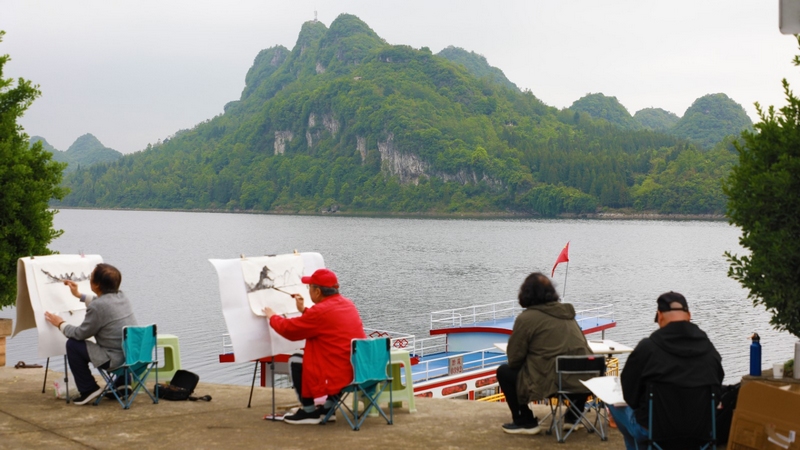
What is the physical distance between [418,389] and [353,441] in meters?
12.3

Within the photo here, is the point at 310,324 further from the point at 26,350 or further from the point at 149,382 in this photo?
the point at 26,350

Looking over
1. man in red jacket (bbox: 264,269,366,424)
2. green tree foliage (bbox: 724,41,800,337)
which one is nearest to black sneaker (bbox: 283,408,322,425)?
man in red jacket (bbox: 264,269,366,424)

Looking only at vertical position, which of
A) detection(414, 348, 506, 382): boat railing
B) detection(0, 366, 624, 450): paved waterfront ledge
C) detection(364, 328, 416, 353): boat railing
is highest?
detection(0, 366, 624, 450): paved waterfront ledge

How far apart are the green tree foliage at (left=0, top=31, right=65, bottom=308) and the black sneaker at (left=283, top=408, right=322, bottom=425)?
4.98 meters

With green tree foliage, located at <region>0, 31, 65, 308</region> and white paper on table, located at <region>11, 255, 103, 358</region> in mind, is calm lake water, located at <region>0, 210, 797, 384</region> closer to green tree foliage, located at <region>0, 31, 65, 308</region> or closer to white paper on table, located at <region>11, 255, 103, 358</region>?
green tree foliage, located at <region>0, 31, 65, 308</region>

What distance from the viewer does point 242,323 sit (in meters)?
7.62

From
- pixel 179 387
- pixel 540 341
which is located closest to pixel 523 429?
pixel 540 341

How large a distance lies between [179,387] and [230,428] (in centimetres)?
167

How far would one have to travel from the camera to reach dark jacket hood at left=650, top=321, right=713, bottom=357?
18.0ft

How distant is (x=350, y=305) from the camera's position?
747cm

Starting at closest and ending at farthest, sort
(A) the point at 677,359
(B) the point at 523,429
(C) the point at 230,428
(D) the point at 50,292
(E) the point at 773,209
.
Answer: (A) the point at 677,359 < (B) the point at 523,429 < (C) the point at 230,428 < (E) the point at 773,209 < (D) the point at 50,292

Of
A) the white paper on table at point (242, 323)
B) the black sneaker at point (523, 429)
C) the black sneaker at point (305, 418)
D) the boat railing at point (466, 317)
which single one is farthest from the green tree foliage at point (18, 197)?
the boat railing at point (466, 317)

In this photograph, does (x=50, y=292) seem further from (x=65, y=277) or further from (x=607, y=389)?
(x=607, y=389)

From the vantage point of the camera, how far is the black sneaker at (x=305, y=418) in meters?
7.51
